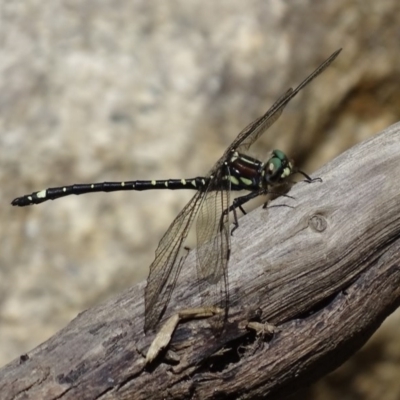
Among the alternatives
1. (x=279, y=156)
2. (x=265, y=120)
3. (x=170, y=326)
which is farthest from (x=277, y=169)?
(x=170, y=326)

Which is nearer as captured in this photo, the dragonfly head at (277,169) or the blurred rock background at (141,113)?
the dragonfly head at (277,169)

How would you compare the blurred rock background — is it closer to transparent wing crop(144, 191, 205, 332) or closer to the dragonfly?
the dragonfly

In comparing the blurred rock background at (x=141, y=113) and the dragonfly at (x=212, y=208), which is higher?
the blurred rock background at (x=141, y=113)

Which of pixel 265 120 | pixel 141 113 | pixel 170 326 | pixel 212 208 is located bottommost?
pixel 170 326

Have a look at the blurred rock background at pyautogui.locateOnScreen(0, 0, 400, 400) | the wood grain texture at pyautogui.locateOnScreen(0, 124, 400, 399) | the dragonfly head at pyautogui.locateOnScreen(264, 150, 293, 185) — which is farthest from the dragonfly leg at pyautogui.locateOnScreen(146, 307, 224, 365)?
the blurred rock background at pyautogui.locateOnScreen(0, 0, 400, 400)

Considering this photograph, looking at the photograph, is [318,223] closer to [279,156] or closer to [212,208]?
[212,208]

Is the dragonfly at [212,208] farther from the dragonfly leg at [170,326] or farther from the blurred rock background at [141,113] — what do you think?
the blurred rock background at [141,113]

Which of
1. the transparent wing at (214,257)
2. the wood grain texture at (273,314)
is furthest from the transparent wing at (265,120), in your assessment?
the wood grain texture at (273,314)
